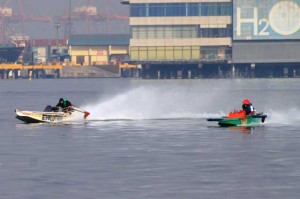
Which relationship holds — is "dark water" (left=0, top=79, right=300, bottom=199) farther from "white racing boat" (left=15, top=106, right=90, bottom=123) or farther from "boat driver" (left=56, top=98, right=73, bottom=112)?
"boat driver" (left=56, top=98, right=73, bottom=112)

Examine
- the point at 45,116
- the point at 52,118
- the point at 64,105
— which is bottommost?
the point at 52,118

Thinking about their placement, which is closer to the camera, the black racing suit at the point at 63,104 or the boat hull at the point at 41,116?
the black racing suit at the point at 63,104

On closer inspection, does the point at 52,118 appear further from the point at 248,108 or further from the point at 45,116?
the point at 248,108

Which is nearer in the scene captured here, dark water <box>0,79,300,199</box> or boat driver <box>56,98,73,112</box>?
dark water <box>0,79,300,199</box>

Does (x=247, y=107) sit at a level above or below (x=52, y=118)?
above

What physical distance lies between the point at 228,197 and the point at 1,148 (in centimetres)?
2392

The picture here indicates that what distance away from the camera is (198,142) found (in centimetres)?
6794

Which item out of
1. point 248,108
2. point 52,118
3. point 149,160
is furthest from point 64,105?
point 149,160

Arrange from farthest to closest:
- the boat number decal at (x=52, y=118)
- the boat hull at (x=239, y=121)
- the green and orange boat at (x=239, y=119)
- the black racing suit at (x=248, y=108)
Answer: the boat number decal at (x=52, y=118), the boat hull at (x=239, y=121), the green and orange boat at (x=239, y=119), the black racing suit at (x=248, y=108)

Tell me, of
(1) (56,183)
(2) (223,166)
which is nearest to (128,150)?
(2) (223,166)

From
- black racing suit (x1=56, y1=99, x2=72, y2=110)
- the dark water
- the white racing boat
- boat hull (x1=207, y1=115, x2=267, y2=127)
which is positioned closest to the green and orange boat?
boat hull (x1=207, y1=115, x2=267, y2=127)

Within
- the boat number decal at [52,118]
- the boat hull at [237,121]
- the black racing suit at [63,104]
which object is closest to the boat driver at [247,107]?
the boat hull at [237,121]

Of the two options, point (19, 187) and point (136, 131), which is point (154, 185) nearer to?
point (19, 187)

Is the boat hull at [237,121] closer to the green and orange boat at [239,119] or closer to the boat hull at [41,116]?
the green and orange boat at [239,119]
